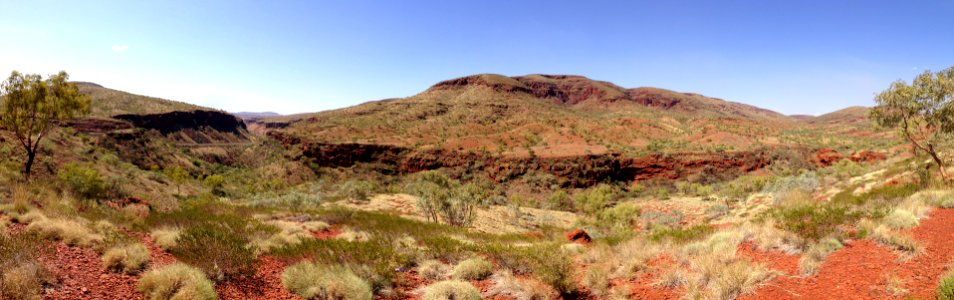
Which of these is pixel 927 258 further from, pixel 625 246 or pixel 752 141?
pixel 752 141

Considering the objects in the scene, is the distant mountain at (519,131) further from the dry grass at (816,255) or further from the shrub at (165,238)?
the shrub at (165,238)

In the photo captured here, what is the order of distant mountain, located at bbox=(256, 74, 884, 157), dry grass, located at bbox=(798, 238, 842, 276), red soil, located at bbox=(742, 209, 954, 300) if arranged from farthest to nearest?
1. distant mountain, located at bbox=(256, 74, 884, 157)
2. dry grass, located at bbox=(798, 238, 842, 276)
3. red soil, located at bbox=(742, 209, 954, 300)

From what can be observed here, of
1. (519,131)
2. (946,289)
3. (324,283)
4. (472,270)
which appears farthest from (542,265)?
(519,131)

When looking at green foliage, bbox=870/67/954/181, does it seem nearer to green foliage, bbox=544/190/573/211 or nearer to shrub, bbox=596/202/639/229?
shrub, bbox=596/202/639/229

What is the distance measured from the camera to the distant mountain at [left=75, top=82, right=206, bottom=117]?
64.2 meters

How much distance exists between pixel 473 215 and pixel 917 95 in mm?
17388

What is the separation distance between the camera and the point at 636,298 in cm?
620

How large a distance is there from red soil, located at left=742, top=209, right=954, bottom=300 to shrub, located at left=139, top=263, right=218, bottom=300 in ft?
23.6

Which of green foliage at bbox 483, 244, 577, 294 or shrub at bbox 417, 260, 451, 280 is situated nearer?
green foliage at bbox 483, 244, 577, 294

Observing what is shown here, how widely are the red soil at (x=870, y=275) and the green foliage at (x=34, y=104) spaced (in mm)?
20984

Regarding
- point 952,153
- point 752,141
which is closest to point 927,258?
point 952,153

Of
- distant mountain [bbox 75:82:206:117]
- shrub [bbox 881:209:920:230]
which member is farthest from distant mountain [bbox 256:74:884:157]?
shrub [bbox 881:209:920:230]

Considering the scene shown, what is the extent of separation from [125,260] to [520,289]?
576 cm

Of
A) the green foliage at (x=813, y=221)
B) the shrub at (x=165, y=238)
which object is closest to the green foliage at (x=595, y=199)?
the green foliage at (x=813, y=221)
